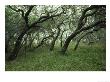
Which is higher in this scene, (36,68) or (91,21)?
(91,21)

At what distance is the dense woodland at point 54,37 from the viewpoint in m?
3.77

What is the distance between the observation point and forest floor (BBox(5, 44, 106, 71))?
3789mm

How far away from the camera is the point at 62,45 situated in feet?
12.5

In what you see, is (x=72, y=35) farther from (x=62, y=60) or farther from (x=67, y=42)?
(x=62, y=60)

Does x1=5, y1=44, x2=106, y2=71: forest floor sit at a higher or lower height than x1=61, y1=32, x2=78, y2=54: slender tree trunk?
lower

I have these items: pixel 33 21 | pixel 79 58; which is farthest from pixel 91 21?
pixel 33 21

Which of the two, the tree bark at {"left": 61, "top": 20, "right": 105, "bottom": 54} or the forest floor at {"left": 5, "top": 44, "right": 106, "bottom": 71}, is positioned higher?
the tree bark at {"left": 61, "top": 20, "right": 105, "bottom": 54}

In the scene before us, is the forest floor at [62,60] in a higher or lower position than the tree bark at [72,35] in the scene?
lower

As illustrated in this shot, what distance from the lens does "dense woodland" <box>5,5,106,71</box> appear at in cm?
377

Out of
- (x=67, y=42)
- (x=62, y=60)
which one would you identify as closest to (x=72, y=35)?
(x=67, y=42)
